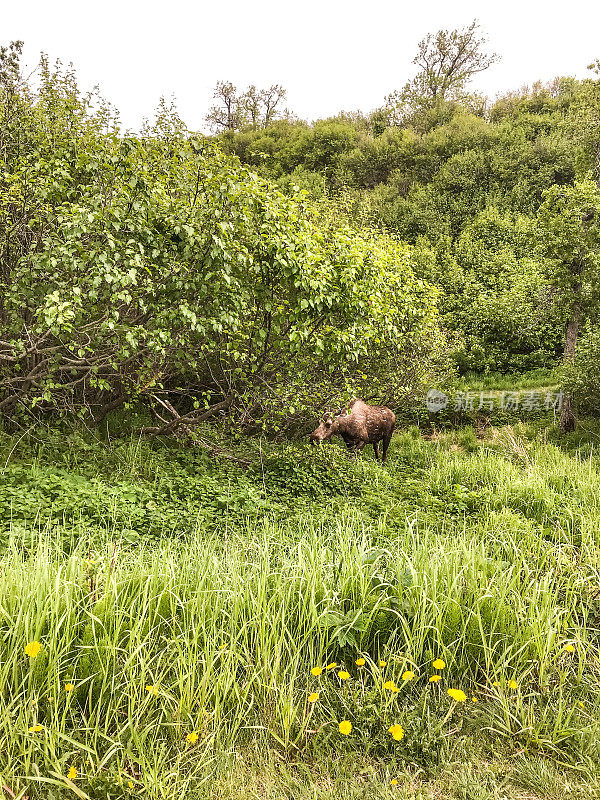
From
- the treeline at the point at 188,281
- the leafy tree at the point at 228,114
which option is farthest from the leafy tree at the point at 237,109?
the treeline at the point at 188,281

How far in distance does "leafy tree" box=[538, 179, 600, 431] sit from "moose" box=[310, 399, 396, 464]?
5.77 m

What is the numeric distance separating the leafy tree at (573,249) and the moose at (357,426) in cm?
577

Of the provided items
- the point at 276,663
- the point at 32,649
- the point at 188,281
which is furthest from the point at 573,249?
the point at 32,649

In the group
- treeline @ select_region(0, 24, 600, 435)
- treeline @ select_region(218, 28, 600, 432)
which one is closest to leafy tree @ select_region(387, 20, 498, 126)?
treeline @ select_region(218, 28, 600, 432)

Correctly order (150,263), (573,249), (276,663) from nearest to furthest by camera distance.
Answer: (276,663) → (150,263) → (573,249)

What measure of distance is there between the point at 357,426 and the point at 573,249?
310 inches

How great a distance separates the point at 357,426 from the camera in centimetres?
887

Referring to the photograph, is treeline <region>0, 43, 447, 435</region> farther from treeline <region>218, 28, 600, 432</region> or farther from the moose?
treeline <region>218, 28, 600, 432</region>

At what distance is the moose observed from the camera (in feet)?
27.0

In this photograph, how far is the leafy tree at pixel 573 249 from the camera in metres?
11.5

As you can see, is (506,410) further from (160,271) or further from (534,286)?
(160,271)

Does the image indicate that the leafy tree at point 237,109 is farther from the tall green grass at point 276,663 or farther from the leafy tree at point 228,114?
the tall green grass at point 276,663

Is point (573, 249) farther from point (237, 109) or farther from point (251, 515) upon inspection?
point (237, 109)

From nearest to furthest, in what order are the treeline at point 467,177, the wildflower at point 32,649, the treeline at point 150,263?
the wildflower at point 32,649 → the treeline at point 150,263 → the treeline at point 467,177
